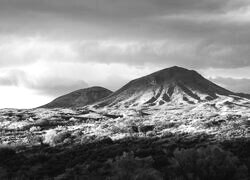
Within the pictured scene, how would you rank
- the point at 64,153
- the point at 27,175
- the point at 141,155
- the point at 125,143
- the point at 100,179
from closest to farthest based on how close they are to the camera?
the point at 100,179 < the point at 27,175 < the point at 141,155 < the point at 64,153 < the point at 125,143

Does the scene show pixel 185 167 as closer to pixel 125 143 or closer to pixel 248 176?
pixel 248 176

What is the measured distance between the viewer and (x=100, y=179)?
18.7 m

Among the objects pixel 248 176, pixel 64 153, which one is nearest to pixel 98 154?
pixel 64 153

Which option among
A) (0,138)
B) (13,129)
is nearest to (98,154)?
(0,138)

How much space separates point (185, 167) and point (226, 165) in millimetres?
1864

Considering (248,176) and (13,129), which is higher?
(13,129)

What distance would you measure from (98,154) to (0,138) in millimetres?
18794

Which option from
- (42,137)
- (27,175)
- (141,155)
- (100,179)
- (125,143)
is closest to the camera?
(100,179)

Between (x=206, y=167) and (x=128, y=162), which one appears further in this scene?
(x=206, y=167)

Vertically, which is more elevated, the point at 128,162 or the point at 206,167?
the point at 128,162

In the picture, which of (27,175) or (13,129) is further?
(13,129)

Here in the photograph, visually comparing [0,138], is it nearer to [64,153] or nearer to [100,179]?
[64,153]

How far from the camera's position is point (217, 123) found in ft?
146

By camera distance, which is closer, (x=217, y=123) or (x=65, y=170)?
(x=65, y=170)
